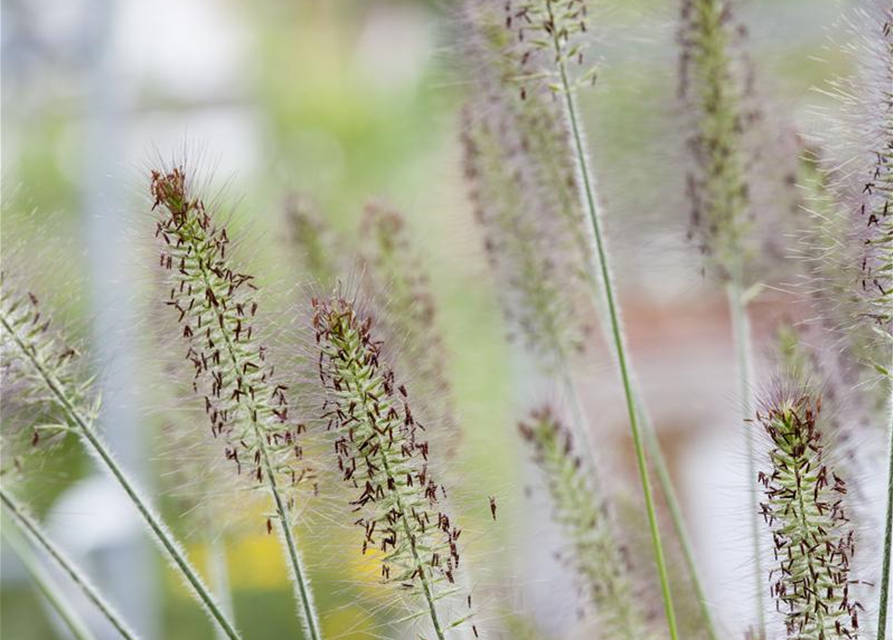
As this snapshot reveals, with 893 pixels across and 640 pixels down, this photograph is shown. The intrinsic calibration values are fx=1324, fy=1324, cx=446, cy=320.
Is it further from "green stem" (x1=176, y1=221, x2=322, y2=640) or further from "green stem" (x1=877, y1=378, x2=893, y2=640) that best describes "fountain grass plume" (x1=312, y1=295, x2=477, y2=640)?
"green stem" (x1=877, y1=378, x2=893, y2=640)

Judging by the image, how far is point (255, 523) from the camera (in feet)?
1.98

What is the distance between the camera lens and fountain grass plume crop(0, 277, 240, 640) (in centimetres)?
49

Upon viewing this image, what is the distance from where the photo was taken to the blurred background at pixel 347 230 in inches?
23.8

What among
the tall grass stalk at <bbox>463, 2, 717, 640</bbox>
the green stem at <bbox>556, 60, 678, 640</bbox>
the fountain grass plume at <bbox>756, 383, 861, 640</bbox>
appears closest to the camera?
the fountain grass plume at <bbox>756, 383, 861, 640</bbox>

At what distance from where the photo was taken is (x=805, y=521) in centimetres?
45

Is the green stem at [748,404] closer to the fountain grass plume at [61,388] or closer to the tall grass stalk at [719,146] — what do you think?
the tall grass stalk at [719,146]

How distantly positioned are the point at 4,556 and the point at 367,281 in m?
1.18

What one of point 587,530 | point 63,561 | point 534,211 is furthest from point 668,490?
point 63,561

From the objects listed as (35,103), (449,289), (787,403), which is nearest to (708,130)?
(787,403)

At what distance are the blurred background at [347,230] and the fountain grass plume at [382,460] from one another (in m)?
0.06

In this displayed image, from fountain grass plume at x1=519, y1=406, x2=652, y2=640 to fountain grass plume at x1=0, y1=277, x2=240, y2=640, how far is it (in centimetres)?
20

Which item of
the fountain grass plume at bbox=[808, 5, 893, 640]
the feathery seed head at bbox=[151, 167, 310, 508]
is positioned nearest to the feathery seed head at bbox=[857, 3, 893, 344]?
the fountain grass plume at bbox=[808, 5, 893, 640]

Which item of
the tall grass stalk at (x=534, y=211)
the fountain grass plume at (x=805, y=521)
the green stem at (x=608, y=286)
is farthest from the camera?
the tall grass stalk at (x=534, y=211)

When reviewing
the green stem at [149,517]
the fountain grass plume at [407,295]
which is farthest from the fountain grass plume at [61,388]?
the fountain grass plume at [407,295]
